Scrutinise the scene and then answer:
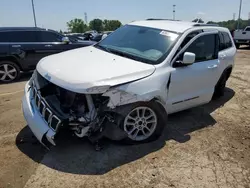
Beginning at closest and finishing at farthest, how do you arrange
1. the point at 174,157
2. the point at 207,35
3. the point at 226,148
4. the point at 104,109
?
the point at 104,109, the point at 174,157, the point at 226,148, the point at 207,35

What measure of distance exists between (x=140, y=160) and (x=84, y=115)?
97cm

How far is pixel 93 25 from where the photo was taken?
276 ft

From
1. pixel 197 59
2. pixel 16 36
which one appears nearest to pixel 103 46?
pixel 197 59

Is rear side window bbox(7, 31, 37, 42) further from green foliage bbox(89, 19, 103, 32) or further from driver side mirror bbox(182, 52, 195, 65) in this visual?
green foliage bbox(89, 19, 103, 32)

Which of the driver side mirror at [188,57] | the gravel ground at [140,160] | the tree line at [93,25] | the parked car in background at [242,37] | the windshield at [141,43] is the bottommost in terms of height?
the tree line at [93,25]

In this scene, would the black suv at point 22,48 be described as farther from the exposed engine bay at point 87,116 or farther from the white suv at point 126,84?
the exposed engine bay at point 87,116

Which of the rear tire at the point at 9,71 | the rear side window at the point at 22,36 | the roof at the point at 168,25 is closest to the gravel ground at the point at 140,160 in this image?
the roof at the point at 168,25

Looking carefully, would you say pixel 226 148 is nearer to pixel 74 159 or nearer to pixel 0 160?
pixel 74 159

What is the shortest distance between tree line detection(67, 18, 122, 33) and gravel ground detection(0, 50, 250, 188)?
75368mm

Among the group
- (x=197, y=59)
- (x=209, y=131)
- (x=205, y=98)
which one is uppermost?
(x=197, y=59)

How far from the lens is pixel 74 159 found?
12.2 feet

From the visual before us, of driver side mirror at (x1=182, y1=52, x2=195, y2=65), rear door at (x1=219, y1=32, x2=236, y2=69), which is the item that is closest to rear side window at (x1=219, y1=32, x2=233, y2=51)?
rear door at (x1=219, y1=32, x2=236, y2=69)

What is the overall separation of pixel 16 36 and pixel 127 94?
6090 mm

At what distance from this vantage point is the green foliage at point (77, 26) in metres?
77.5
